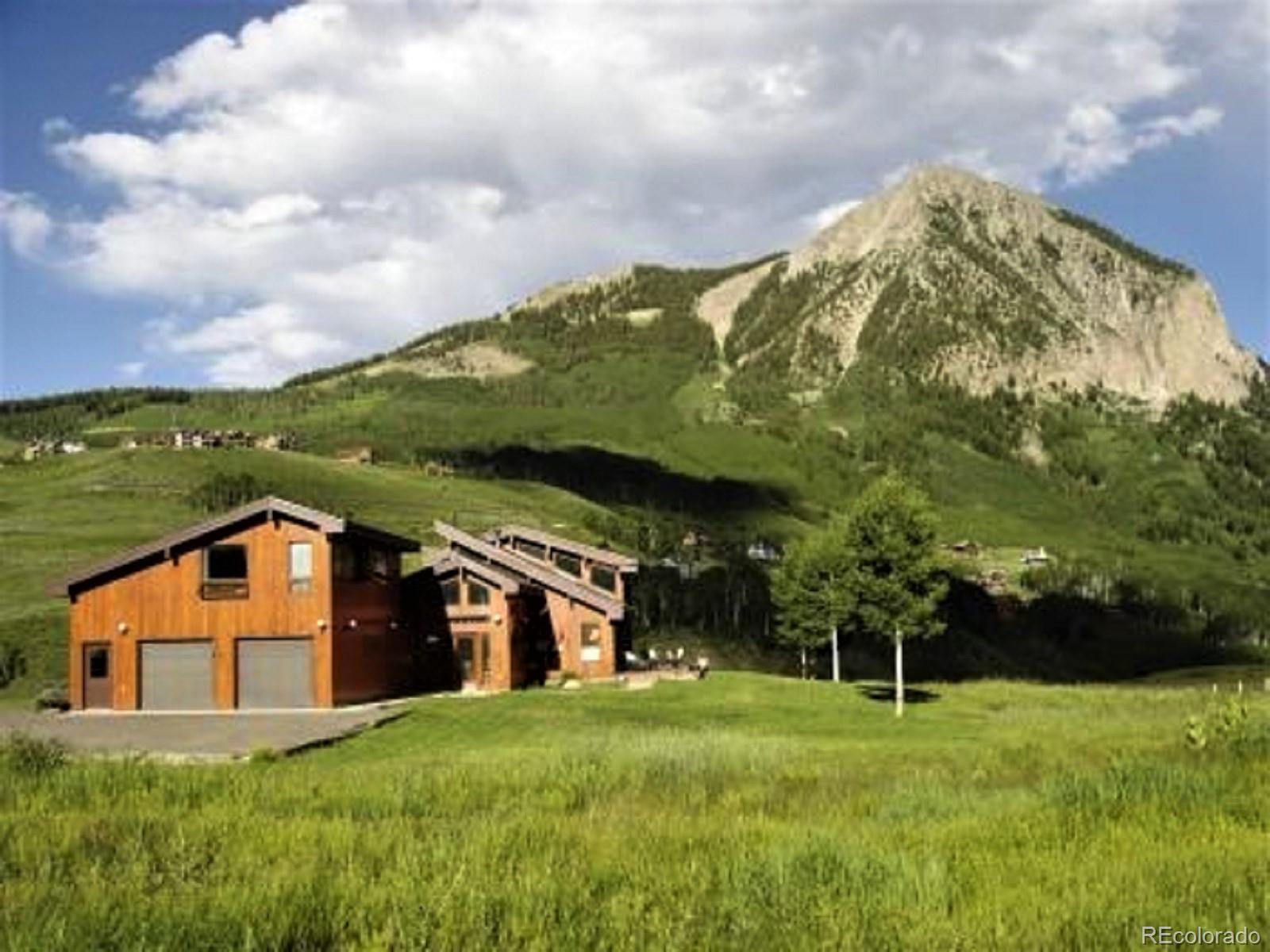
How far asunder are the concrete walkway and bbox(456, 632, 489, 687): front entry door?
987cm

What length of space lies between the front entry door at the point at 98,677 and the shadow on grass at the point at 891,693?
32.4m

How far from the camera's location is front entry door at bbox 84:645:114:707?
5562 centimetres

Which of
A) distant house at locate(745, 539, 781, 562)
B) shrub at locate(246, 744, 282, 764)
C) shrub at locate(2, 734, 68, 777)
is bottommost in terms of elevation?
shrub at locate(246, 744, 282, 764)

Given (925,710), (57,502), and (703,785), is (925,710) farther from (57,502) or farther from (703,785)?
(57,502)

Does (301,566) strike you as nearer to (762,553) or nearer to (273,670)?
(273,670)

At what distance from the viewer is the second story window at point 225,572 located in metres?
55.4

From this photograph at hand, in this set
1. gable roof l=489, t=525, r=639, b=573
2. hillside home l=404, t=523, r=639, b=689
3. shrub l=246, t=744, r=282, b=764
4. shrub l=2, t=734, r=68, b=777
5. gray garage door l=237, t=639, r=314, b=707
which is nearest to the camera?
shrub l=2, t=734, r=68, b=777

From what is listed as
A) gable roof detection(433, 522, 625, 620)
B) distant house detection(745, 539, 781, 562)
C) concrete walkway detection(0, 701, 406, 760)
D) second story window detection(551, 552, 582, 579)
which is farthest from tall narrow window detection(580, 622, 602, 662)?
distant house detection(745, 539, 781, 562)

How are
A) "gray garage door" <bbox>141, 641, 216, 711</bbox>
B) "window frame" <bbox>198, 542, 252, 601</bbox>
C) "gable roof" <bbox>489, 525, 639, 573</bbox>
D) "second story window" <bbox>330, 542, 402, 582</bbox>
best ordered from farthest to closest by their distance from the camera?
"gable roof" <bbox>489, 525, 639, 573</bbox> → "second story window" <bbox>330, 542, 402, 582</bbox> → "window frame" <bbox>198, 542, 252, 601</bbox> → "gray garage door" <bbox>141, 641, 216, 711</bbox>

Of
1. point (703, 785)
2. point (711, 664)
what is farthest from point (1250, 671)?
point (703, 785)

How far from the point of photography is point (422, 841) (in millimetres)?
11344

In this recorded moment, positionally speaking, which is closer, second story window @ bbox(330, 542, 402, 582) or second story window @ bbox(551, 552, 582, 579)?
second story window @ bbox(330, 542, 402, 582)

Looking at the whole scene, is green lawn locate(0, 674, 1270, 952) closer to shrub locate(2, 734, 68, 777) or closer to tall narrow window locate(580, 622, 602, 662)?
shrub locate(2, 734, 68, 777)

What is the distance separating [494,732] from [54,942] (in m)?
33.8
